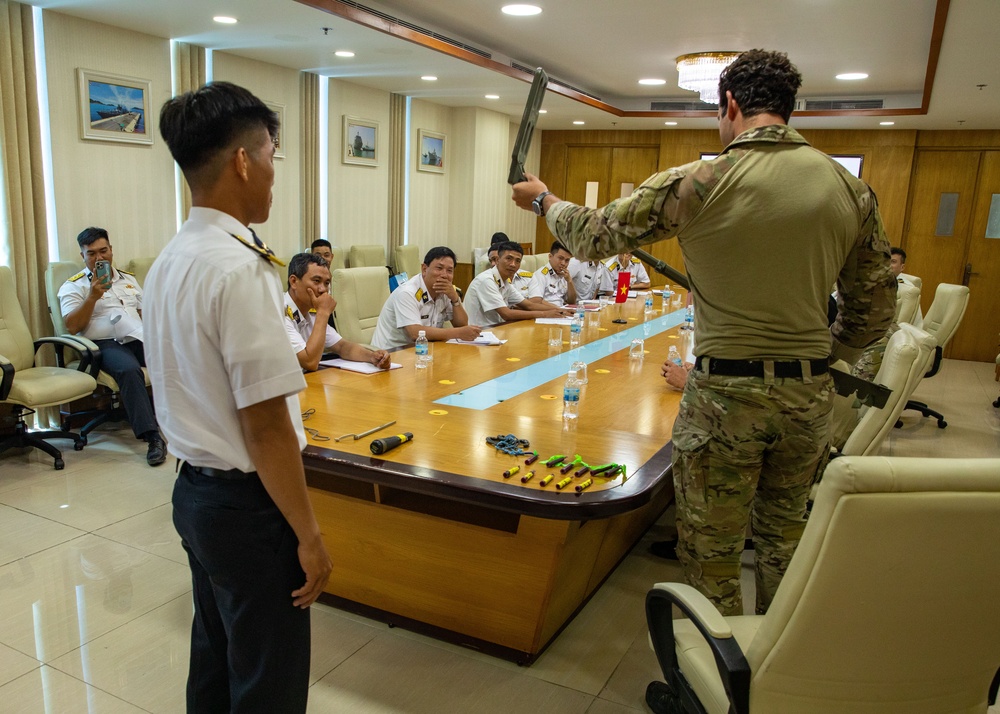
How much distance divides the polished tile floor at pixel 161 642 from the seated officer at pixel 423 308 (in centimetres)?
147

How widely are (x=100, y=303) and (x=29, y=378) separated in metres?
0.63

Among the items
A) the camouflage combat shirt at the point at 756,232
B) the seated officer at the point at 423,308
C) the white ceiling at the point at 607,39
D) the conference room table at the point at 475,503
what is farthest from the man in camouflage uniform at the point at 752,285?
the white ceiling at the point at 607,39

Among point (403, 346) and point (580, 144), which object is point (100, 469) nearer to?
point (403, 346)

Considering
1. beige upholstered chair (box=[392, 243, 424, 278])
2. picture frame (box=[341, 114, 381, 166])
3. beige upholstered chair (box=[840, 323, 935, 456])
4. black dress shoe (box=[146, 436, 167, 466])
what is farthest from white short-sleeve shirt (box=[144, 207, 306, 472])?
beige upholstered chair (box=[392, 243, 424, 278])

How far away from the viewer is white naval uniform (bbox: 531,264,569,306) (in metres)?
6.37

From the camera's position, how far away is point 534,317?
5277 mm

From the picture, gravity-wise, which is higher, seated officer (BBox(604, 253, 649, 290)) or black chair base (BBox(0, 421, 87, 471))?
seated officer (BBox(604, 253, 649, 290))

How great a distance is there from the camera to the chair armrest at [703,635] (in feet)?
4.38

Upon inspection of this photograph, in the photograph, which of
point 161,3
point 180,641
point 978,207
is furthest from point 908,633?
point 978,207

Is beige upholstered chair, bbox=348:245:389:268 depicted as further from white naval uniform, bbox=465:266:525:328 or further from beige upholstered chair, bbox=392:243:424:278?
white naval uniform, bbox=465:266:525:328

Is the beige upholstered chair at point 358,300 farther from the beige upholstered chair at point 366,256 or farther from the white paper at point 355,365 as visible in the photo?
the beige upholstered chair at point 366,256

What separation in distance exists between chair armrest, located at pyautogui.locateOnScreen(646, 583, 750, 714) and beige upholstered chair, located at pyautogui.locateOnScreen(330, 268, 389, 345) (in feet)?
10.4

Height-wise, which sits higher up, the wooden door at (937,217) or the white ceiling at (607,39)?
the white ceiling at (607,39)

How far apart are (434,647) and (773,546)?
1114 mm
